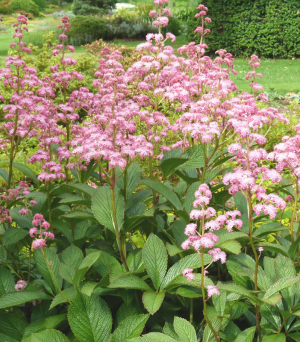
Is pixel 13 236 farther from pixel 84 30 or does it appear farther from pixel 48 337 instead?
pixel 84 30

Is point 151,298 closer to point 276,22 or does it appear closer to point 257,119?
point 257,119

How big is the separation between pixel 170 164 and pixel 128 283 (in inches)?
26.0

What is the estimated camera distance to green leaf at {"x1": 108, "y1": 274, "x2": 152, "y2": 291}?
164cm

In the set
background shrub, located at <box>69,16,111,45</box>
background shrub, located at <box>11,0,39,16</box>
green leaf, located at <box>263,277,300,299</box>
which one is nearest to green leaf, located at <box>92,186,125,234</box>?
green leaf, located at <box>263,277,300,299</box>

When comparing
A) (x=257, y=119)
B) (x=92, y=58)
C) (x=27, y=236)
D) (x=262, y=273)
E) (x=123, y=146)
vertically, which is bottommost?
(x=92, y=58)

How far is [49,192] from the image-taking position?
2.34 metres

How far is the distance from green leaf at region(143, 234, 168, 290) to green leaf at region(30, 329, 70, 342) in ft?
1.47

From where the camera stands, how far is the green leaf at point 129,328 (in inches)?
64.0

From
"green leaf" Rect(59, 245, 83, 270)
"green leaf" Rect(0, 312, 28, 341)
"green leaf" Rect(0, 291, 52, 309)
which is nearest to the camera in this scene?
"green leaf" Rect(0, 291, 52, 309)

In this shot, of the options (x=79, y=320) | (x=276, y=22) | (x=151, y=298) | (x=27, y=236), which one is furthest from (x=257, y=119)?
(x=276, y=22)

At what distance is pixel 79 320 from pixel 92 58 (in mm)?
7868

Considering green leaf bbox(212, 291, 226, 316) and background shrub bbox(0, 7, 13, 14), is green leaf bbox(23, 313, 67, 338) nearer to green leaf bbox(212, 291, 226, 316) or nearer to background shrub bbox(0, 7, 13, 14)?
green leaf bbox(212, 291, 226, 316)

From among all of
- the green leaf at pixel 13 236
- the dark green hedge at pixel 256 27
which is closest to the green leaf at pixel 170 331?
the green leaf at pixel 13 236

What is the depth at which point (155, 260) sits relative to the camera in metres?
1.83
